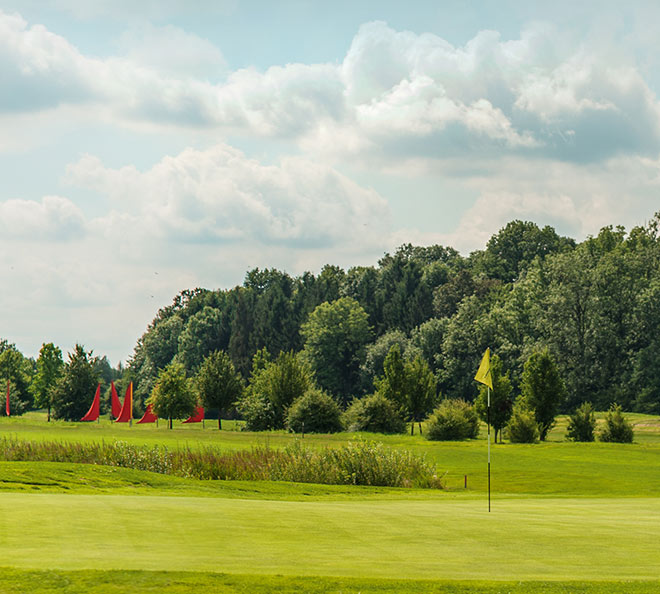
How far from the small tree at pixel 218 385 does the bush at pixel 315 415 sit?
15.4 meters

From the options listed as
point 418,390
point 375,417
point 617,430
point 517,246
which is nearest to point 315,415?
point 375,417

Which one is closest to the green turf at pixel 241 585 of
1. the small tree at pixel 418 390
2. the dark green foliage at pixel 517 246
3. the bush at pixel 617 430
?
the bush at pixel 617 430

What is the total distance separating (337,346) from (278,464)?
80238mm

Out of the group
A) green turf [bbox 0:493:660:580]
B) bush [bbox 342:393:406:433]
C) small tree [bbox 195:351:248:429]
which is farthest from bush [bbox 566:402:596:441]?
green turf [bbox 0:493:660:580]

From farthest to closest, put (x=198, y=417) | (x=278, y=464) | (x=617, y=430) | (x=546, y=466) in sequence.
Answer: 1. (x=198, y=417)
2. (x=617, y=430)
3. (x=546, y=466)
4. (x=278, y=464)

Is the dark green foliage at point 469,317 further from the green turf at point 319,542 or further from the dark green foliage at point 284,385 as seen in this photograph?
the green turf at point 319,542

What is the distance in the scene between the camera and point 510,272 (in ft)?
371

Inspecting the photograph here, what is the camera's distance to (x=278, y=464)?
29.0 metres

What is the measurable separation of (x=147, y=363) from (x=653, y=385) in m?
88.0

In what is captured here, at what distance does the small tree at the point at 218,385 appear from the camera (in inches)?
2825

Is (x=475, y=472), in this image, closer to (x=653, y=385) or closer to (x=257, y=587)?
(x=257, y=587)

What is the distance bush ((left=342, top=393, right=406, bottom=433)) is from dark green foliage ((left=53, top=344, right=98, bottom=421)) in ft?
107

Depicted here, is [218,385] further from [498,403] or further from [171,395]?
[498,403]

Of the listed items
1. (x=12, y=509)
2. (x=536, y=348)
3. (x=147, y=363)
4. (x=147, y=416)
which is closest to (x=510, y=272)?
(x=536, y=348)
